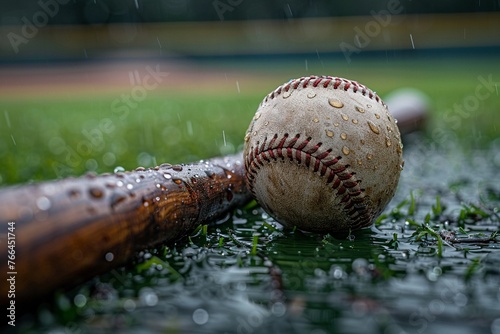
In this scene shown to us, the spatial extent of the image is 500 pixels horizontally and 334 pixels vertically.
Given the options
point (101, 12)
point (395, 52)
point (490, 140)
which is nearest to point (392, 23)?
point (395, 52)

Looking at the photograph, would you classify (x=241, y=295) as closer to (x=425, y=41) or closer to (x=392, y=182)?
(x=392, y=182)

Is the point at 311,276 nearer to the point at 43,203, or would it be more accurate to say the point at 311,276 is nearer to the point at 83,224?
the point at 83,224

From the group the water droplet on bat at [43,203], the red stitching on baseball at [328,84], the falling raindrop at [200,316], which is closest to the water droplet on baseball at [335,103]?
the red stitching on baseball at [328,84]

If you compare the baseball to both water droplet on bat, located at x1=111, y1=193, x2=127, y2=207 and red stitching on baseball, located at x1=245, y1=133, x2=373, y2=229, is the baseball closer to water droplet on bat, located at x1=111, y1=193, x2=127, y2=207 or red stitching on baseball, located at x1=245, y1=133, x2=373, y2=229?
red stitching on baseball, located at x1=245, y1=133, x2=373, y2=229

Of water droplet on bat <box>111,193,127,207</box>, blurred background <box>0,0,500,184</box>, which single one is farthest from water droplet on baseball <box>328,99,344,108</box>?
blurred background <box>0,0,500,184</box>

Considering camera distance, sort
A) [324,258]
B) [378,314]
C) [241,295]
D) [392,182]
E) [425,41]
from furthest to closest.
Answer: [425,41] → [392,182] → [324,258] → [241,295] → [378,314]
